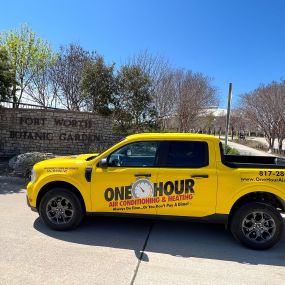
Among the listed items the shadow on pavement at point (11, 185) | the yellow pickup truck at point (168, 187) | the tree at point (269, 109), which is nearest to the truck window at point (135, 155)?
the yellow pickup truck at point (168, 187)

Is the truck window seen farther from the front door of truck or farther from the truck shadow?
the truck shadow

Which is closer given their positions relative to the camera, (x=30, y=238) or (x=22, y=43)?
(x=30, y=238)

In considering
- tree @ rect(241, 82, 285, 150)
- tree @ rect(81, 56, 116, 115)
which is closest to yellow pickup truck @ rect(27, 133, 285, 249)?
tree @ rect(81, 56, 116, 115)

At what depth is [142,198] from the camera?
4.90 m

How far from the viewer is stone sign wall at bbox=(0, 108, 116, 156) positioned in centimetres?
1386

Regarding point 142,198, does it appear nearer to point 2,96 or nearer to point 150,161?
point 150,161

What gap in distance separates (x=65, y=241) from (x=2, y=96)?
1049 cm

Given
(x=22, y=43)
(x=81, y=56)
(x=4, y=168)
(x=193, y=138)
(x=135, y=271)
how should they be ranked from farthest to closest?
(x=81, y=56) → (x=22, y=43) → (x=4, y=168) → (x=193, y=138) → (x=135, y=271)

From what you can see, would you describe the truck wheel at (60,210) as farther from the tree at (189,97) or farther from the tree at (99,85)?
the tree at (189,97)

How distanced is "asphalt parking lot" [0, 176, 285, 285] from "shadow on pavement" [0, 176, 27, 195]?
219 centimetres

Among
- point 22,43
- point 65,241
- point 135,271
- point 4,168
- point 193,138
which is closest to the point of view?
point 135,271

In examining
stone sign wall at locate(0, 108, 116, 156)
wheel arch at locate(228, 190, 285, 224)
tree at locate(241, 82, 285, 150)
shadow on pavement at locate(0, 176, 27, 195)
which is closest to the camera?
wheel arch at locate(228, 190, 285, 224)

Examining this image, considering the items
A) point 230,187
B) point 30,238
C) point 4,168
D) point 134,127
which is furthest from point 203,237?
point 134,127

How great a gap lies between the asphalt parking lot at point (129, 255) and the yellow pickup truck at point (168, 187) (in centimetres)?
37
